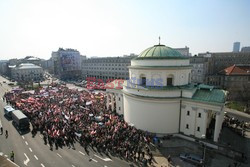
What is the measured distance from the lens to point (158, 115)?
2380 cm

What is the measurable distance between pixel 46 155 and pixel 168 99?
746 inches

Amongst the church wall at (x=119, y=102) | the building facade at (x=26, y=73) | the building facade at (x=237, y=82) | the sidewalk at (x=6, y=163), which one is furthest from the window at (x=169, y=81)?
the building facade at (x=26, y=73)

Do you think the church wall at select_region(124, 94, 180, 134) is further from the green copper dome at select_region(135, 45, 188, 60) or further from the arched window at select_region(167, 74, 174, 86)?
the green copper dome at select_region(135, 45, 188, 60)

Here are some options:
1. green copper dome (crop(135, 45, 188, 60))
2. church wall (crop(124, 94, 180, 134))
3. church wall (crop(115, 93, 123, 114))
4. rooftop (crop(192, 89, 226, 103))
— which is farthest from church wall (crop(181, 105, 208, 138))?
church wall (crop(115, 93, 123, 114))

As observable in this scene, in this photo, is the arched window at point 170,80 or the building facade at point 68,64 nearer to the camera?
the arched window at point 170,80

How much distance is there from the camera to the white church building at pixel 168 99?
22.5m

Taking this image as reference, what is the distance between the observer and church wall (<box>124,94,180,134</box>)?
928 inches

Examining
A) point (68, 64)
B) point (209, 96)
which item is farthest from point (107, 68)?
point (209, 96)

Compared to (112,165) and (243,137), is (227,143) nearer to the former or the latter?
(243,137)

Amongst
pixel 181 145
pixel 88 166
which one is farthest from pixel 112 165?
pixel 181 145

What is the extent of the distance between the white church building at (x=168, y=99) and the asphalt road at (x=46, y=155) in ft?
28.8

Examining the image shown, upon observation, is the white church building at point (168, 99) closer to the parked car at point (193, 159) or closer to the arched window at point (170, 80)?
the arched window at point (170, 80)

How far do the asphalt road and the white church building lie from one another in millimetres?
8767

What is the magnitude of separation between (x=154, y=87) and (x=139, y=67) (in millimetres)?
4272
